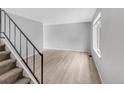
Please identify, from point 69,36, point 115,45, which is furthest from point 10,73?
point 69,36

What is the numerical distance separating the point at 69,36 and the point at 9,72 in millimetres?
7853

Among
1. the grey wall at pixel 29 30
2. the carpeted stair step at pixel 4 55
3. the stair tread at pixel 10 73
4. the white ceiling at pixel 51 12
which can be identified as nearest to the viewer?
the stair tread at pixel 10 73

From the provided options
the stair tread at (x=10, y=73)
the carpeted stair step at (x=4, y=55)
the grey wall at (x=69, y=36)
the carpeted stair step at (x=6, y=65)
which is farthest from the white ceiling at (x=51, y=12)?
the grey wall at (x=69, y=36)

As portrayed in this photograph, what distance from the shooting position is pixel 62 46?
34.3ft

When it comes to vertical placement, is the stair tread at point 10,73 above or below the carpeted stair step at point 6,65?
below

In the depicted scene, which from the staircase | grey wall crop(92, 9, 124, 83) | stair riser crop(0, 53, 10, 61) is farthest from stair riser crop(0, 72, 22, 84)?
grey wall crop(92, 9, 124, 83)

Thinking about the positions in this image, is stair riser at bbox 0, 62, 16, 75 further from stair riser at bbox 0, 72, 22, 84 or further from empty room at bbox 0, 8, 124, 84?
stair riser at bbox 0, 72, 22, 84

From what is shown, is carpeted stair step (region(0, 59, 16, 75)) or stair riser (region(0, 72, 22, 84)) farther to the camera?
carpeted stair step (region(0, 59, 16, 75))

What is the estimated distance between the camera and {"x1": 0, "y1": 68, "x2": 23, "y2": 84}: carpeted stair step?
7.36 ft

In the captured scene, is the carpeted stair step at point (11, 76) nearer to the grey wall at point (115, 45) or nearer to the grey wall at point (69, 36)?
the grey wall at point (115, 45)

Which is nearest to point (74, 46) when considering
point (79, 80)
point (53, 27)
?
point (53, 27)

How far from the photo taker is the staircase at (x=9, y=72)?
234cm
